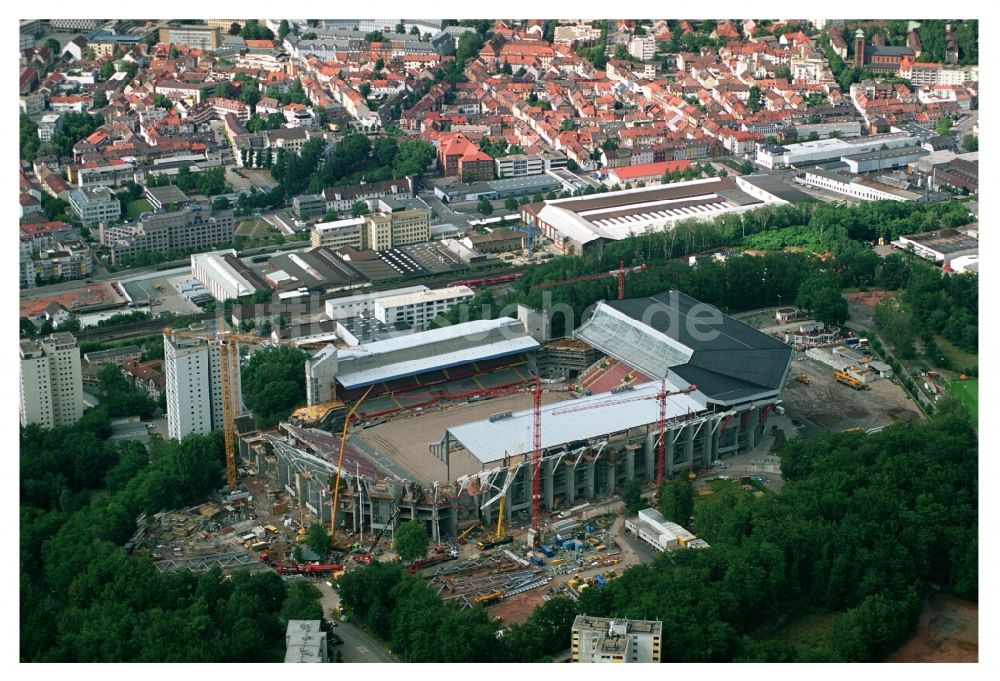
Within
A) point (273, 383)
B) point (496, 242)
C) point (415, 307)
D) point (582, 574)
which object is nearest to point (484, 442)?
point (582, 574)

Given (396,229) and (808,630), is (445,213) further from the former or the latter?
(808,630)

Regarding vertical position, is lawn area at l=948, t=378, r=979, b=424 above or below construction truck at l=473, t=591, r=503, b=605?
above

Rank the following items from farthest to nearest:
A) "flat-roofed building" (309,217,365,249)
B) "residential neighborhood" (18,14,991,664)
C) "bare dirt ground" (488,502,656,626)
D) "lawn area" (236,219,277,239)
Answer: "lawn area" (236,219,277,239) → "flat-roofed building" (309,217,365,249) → "bare dirt ground" (488,502,656,626) → "residential neighborhood" (18,14,991,664)

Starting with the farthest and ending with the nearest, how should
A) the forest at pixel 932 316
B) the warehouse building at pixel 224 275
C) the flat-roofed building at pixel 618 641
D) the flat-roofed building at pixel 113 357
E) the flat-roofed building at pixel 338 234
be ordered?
1. the flat-roofed building at pixel 338 234
2. the warehouse building at pixel 224 275
3. the forest at pixel 932 316
4. the flat-roofed building at pixel 113 357
5. the flat-roofed building at pixel 618 641

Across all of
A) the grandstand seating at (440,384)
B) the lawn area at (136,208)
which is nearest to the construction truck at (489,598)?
the grandstand seating at (440,384)

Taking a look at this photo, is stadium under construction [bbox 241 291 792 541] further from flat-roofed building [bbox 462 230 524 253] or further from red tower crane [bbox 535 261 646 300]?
flat-roofed building [bbox 462 230 524 253]

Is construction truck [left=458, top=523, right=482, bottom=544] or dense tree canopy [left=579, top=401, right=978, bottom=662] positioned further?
construction truck [left=458, top=523, right=482, bottom=544]

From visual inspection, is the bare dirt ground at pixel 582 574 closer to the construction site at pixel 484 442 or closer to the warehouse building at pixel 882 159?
the construction site at pixel 484 442

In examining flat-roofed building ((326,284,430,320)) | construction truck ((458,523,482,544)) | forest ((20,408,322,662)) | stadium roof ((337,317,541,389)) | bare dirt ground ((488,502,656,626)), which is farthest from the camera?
flat-roofed building ((326,284,430,320))

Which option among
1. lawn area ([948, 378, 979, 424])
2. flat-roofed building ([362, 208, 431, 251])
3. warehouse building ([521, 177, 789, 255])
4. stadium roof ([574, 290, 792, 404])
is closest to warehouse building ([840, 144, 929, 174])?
warehouse building ([521, 177, 789, 255])
